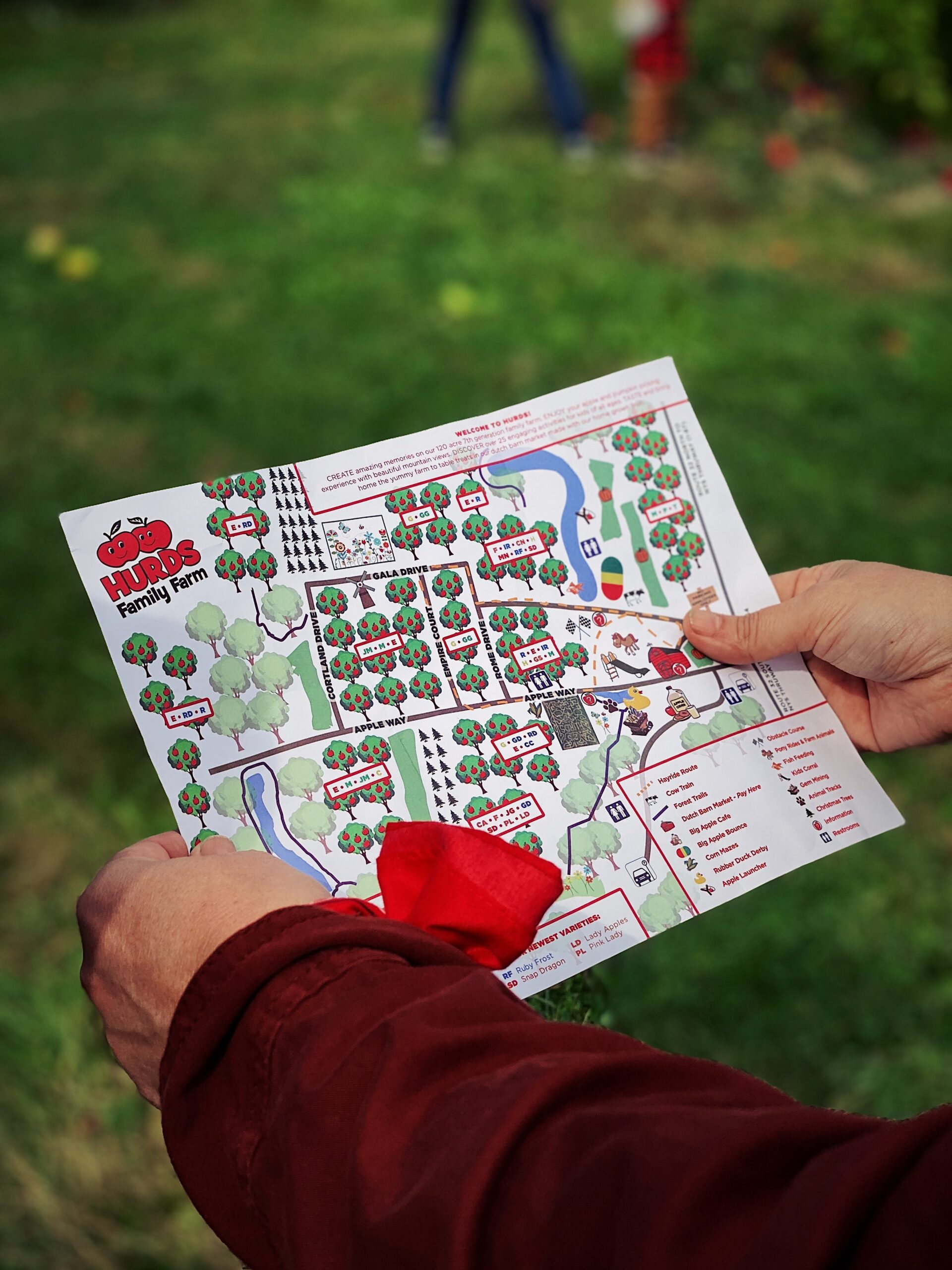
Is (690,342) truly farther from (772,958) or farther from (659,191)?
(772,958)

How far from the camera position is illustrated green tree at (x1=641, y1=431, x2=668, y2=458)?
3.66ft

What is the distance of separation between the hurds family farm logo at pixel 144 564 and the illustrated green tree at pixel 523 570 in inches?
12.5

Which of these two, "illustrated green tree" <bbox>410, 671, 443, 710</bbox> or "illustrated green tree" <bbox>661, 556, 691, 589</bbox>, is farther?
"illustrated green tree" <bbox>661, 556, 691, 589</bbox>

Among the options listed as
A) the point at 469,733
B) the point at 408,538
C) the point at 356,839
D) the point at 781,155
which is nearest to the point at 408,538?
the point at 408,538

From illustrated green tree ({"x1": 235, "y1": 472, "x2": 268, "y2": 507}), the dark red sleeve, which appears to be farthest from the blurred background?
illustrated green tree ({"x1": 235, "y1": 472, "x2": 268, "y2": 507})

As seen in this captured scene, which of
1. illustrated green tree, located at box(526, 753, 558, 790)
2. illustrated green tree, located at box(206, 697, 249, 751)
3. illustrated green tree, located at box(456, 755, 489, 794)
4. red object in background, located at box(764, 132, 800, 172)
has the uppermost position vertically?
red object in background, located at box(764, 132, 800, 172)

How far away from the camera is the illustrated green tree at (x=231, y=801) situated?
89 centimetres

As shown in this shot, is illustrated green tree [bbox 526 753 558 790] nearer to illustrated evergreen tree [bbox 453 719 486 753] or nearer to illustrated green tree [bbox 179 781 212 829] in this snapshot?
illustrated evergreen tree [bbox 453 719 486 753]

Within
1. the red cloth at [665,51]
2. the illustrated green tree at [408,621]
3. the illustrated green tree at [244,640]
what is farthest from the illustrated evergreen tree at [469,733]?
the red cloth at [665,51]

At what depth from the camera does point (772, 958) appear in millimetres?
1666

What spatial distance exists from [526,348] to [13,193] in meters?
2.03

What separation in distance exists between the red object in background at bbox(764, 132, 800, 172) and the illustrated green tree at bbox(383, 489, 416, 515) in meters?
3.48

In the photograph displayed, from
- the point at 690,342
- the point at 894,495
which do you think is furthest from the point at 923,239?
the point at 894,495

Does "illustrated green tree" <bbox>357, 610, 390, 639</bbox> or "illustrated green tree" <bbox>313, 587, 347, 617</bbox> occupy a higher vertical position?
"illustrated green tree" <bbox>313, 587, 347, 617</bbox>
